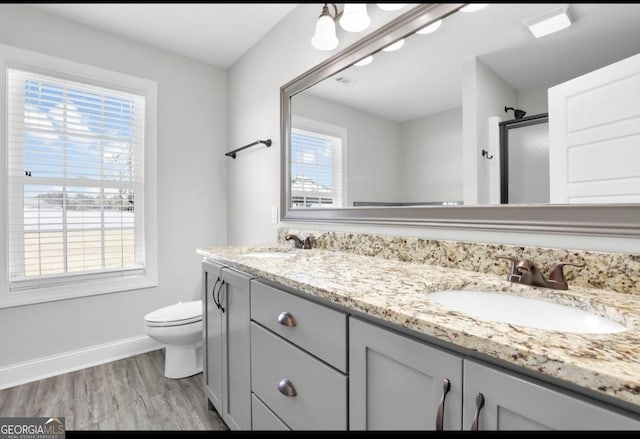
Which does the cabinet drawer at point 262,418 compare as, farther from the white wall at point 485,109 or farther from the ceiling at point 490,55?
the ceiling at point 490,55

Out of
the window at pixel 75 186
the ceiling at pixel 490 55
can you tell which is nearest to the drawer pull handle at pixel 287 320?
the ceiling at pixel 490 55

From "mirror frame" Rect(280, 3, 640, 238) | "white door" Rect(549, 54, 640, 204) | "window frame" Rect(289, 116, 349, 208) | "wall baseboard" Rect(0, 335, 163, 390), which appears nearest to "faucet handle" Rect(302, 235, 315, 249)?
"mirror frame" Rect(280, 3, 640, 238)

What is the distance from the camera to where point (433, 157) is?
1.30m

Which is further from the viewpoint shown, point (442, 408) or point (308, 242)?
point (308, 242)

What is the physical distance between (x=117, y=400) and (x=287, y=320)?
1.47 meters

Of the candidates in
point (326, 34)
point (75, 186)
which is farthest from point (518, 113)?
point (75, 186)

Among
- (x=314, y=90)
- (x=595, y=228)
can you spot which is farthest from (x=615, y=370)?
(x=314, y=90)

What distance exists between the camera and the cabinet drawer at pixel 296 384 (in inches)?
33.5

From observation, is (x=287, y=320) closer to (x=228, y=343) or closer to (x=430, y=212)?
(x=228, y=343)

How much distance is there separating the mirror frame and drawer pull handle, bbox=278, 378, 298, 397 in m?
0.79

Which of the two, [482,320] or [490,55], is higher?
[490,55]

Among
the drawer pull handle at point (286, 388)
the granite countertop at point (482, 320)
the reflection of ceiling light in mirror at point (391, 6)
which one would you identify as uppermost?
the reflection of ceiling light in mirror at point (391, 6)

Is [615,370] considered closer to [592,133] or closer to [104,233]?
[592,133]

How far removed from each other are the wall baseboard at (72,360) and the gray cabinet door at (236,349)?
1.28 m
